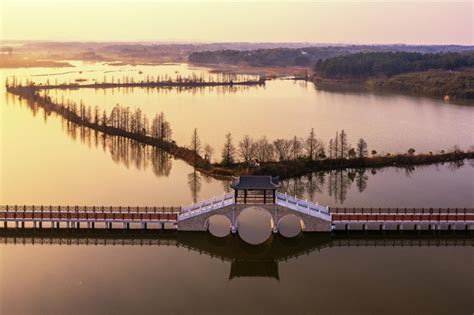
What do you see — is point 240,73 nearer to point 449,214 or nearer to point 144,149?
point 144,149

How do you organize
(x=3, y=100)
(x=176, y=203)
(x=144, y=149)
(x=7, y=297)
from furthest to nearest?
1. (x=3, y=100)
2. (x=144, y=149)
3. (x=176, y=203)
4. (x=7, y=297)

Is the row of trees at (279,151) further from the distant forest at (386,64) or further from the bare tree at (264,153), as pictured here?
the distant forest at (386,64)

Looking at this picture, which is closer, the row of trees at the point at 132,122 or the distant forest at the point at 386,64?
the row of trees at the point at 132,122

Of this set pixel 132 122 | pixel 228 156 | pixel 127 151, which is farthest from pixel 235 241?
pixel 132 122

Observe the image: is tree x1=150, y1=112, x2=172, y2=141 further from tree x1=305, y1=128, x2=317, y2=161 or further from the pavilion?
the pavilion

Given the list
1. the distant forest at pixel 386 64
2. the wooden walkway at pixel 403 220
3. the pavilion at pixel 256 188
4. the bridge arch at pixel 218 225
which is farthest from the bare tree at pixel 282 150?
the distant forest at pixel 386 64

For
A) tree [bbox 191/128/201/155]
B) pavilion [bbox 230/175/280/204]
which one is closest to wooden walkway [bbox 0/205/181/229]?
pavilion [bbox 230/175/280/204]

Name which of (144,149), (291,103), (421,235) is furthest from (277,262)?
(291,103)
